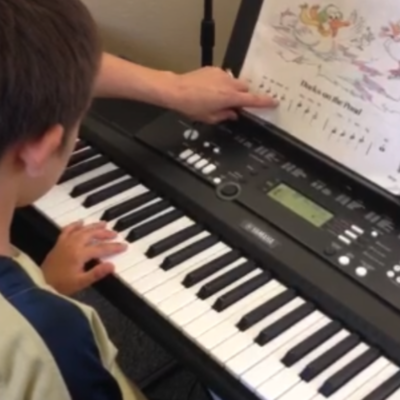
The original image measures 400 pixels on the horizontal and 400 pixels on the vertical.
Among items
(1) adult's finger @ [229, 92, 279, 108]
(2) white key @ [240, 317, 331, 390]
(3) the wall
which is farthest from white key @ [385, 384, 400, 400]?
(3) the wall

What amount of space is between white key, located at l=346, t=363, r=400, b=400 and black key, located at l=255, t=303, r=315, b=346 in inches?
4.4

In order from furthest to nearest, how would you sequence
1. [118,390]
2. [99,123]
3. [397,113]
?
[99,123] → [397,113] → [118,390]

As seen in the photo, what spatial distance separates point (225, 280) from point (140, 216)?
167mm

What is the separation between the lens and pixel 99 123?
4.57 ft

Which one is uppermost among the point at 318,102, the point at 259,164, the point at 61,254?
the point at 318,102

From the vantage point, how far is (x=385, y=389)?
99 centimetres

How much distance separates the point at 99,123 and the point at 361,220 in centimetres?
44

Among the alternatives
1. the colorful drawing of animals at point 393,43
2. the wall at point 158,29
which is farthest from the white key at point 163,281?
the wall at point 158,29

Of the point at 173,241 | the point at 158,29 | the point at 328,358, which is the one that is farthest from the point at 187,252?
the point at 158,29

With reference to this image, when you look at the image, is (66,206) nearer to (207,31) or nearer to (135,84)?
(135,84)

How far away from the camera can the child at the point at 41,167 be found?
2.88ft

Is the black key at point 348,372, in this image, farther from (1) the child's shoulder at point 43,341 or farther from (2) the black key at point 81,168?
(2) the black key at point 81,168

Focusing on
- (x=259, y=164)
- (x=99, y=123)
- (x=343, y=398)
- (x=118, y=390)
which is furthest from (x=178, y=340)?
(x=99, y=123)

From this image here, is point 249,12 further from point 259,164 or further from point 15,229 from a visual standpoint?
point 15,229
